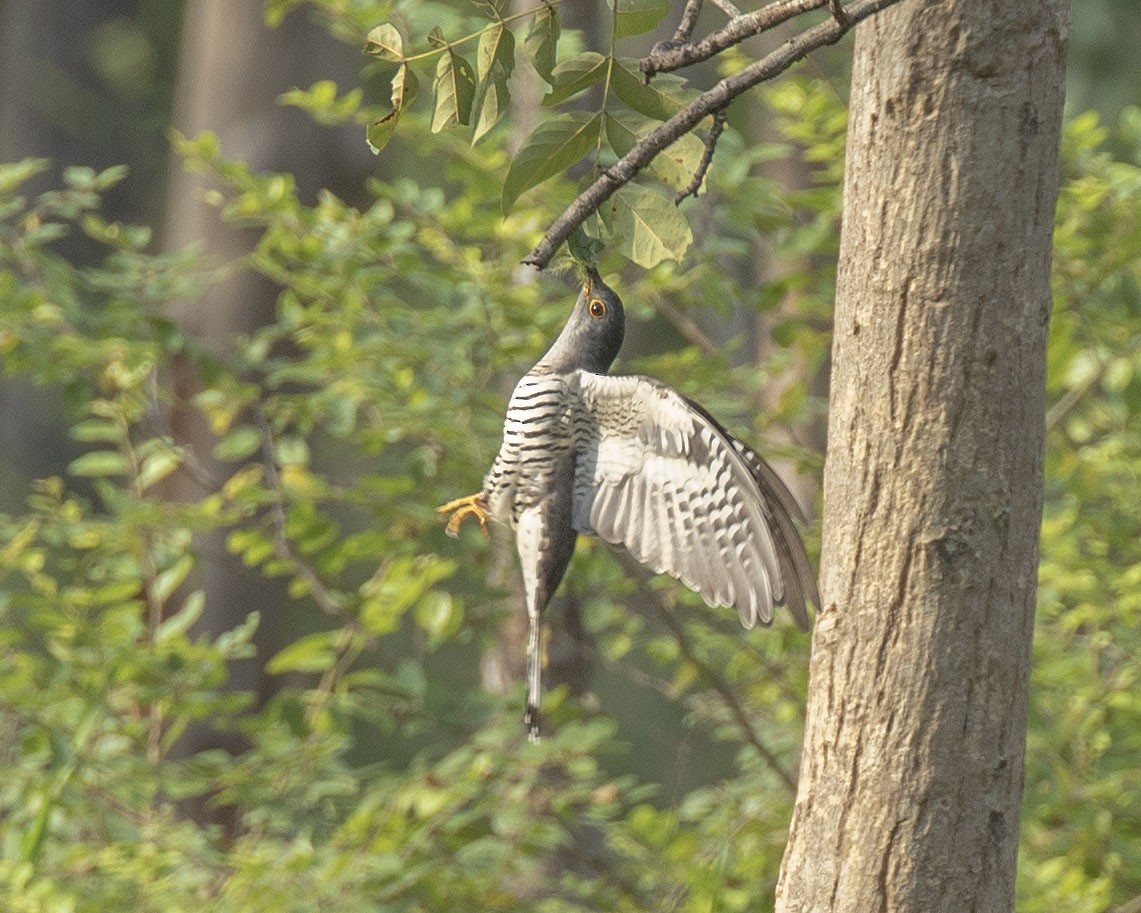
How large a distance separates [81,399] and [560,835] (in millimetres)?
1559

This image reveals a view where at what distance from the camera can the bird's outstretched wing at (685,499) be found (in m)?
1.74

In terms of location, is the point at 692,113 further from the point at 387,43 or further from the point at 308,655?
the point at 308,655

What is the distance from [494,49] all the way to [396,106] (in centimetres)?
15

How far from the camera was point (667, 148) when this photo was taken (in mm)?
1646

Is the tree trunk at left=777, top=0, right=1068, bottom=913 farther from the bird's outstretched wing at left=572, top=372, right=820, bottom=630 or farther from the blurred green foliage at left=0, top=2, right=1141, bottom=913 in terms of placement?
the blurred green foliage at left=0, top=2, right=1141, bottom=913

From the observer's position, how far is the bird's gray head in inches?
72.1

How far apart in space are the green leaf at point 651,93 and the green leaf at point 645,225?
0.36 ft

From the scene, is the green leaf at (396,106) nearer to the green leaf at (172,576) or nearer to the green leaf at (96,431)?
the green leaf at (172,576)

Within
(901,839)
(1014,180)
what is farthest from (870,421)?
(901,839)

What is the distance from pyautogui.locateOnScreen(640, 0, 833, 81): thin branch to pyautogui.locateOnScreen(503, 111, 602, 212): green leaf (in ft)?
0.35

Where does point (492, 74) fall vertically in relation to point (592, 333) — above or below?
above

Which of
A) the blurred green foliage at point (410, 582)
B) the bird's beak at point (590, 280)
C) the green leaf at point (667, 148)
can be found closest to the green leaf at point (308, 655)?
the blurred green foliage at point (410, 582)

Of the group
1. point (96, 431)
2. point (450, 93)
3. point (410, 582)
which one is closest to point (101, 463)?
point (96, 431)

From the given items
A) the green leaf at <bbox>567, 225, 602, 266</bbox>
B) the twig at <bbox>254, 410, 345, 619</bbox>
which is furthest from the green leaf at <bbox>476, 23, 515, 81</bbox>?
the twig at <bbox>254, 410, 345, 619</bbox>
